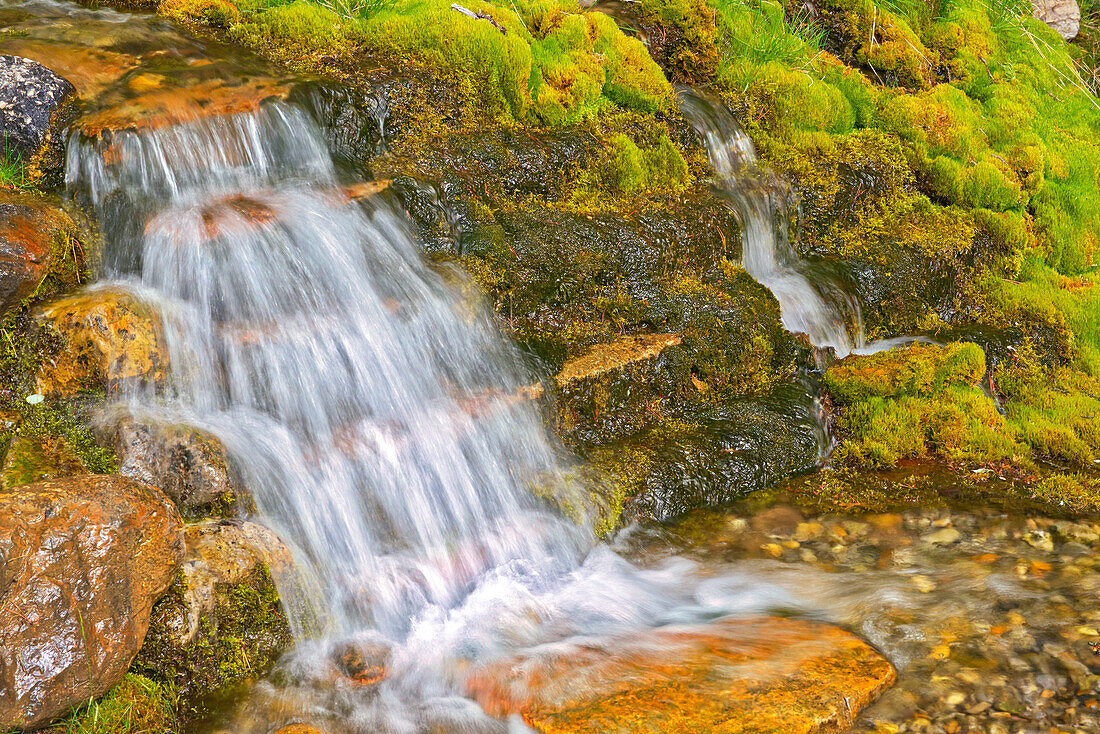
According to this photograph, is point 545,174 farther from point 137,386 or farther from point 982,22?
point 982,22

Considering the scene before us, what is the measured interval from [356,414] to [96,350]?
1.34 metres

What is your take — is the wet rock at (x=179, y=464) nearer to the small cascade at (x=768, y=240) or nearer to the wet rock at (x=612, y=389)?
the wet rock at (x=612, y=389)

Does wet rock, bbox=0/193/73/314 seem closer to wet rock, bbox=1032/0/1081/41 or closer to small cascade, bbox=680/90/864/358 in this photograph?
small cascade, bbox=680/90/864/358

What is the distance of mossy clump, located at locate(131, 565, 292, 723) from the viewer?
3.36 meters

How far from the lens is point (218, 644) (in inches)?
138

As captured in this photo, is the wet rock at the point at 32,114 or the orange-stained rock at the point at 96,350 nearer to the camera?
the orange-stained rock at the point at 96,350

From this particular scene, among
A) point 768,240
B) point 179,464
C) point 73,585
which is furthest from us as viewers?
point 768,240

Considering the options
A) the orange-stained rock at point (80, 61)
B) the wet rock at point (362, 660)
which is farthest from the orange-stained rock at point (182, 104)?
the wet rock at point (362, 660)

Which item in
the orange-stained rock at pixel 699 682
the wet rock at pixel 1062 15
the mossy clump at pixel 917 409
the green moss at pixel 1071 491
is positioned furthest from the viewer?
the wet rock at pixel 1062 15

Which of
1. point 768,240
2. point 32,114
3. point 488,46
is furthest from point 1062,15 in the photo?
point 32,114

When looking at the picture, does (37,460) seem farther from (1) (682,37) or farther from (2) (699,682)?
(1) (682,37)

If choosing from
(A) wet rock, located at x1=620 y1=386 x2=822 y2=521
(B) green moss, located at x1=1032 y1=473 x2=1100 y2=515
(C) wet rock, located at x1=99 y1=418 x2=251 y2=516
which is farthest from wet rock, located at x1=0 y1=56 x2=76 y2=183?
(B) green moss, located at x1=1032 y1=473 x2=1100 y2=515

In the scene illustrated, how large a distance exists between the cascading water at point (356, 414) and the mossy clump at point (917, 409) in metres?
1.77

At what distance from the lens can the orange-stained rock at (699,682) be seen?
3.30 m
